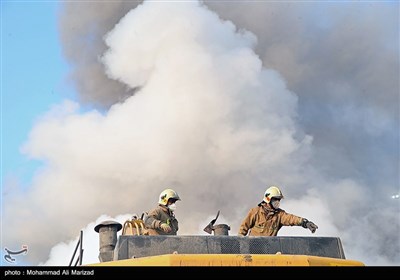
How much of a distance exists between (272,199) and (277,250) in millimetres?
2753

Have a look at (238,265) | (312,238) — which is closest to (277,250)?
(312,238)

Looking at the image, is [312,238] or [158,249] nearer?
[158,249]

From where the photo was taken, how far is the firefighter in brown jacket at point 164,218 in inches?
358

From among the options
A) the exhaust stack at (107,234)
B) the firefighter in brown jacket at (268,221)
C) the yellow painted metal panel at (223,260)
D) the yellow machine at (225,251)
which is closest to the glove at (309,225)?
the firefighter in brown jacket at (268,221)

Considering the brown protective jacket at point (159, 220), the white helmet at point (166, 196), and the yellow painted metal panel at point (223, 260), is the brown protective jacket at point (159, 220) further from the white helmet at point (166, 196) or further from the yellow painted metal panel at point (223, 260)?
the yellow painted metal panel at point (223, 260)

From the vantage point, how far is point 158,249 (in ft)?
24.1

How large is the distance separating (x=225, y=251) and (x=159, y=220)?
2563 millimetres

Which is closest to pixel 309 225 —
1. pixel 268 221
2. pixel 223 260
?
pixel 268 221

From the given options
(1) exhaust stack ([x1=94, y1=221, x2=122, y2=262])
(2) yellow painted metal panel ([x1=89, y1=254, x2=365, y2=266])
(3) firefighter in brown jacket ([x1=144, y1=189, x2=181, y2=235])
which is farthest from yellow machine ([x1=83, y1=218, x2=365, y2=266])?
(1) exhaust stack ([x1=94, y1=221, x2=122, y2=262])

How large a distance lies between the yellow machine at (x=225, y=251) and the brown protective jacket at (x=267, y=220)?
6.52 feet

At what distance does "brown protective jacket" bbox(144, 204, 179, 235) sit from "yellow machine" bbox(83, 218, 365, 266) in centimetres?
151
